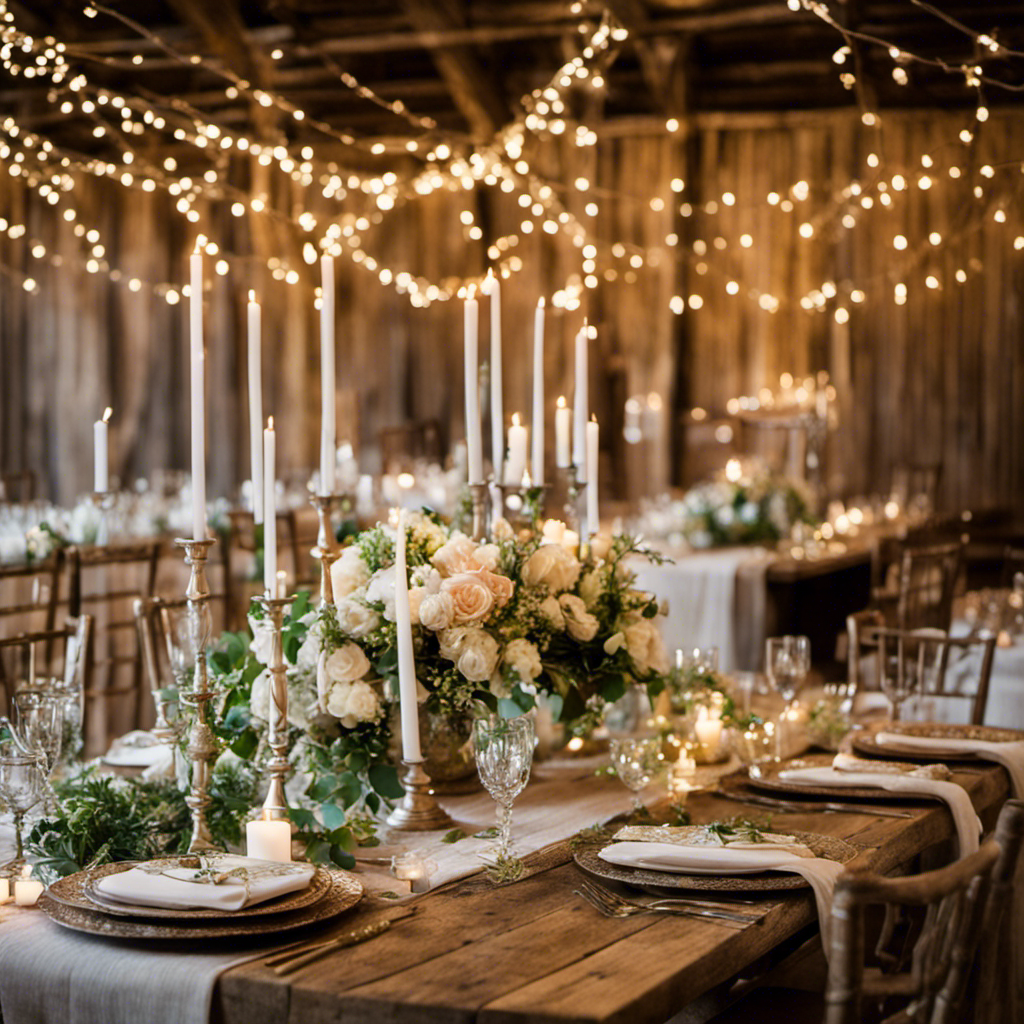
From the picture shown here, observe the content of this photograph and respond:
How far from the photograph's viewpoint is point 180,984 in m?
1.71

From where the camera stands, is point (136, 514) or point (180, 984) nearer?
point (180, 984)

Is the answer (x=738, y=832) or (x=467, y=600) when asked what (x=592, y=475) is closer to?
(x=467, y=600)

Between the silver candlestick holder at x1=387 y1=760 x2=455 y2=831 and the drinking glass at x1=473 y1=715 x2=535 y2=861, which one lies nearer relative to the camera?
Answer: the drinking glass at x1=473 y1=715 x2=535 y2=861

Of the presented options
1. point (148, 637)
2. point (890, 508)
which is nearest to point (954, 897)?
point (148, 637)

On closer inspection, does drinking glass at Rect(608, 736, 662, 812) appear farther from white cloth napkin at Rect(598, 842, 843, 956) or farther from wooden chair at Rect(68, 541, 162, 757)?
wooden chair at Rect(68, 541, 162, 757)

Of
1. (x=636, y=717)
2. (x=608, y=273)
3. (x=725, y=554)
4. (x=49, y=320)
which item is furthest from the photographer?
(x=49, y=320)

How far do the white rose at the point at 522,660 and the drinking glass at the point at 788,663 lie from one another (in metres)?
0.93

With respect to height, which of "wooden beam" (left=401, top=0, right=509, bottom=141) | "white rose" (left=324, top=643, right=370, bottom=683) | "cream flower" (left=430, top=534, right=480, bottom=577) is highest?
"wooden beam" (left=401, top=0, right=509, bottom=141)

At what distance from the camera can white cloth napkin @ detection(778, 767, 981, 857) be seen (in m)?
2.53

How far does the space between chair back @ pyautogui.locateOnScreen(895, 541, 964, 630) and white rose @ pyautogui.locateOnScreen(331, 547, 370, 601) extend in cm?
273

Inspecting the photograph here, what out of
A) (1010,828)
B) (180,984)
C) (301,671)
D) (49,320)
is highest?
(49,320)

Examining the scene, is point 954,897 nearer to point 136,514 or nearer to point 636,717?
point 636,717

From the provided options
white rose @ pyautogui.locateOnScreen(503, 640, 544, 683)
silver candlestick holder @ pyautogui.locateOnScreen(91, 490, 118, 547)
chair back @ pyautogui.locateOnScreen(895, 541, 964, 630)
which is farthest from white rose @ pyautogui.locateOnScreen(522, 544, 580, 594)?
silver candlestick holder @ pyautogui.locateOnScreen(91, 490, 118, 547)

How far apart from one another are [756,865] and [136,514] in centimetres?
530
